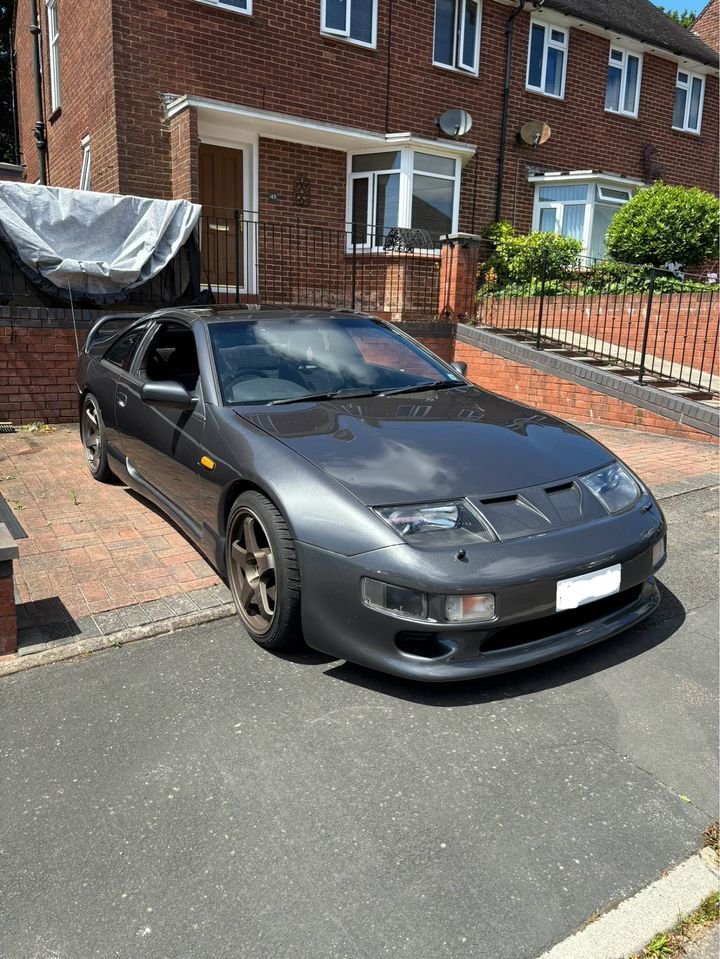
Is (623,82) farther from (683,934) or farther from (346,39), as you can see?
(683,934)

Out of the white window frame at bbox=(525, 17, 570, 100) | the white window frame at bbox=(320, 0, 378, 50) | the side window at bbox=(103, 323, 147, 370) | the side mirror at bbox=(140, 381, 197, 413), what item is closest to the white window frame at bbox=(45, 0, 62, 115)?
the white window frame at bbox=(320, 0, 378, 50)

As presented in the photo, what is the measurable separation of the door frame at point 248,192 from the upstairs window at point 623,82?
930cm

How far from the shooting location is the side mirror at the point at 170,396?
3.68 metres

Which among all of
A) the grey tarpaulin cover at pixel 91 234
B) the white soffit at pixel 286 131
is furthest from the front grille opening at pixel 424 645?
the white soffit at pixel 286 131

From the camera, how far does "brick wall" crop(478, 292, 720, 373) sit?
9.82 m

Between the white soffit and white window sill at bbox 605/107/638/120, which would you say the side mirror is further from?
white window sill at bbox 605/107/638/120

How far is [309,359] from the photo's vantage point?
405 centimetres

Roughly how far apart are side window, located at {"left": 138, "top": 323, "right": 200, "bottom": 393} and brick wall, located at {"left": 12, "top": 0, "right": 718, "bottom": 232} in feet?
24.7

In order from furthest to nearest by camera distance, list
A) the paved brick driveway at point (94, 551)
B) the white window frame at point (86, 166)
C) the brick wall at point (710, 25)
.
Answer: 1. the brick wall at point (710, 25)
2. the white window frame at point (86, 166)
3. the paved brick driveway at point (94, 551)

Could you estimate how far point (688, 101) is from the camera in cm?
1847

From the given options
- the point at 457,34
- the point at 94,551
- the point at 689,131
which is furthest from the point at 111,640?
the point at 689,131

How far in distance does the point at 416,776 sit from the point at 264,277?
1071 cm

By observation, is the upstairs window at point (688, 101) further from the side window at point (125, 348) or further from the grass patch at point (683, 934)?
the grass patch at point (683, 934)

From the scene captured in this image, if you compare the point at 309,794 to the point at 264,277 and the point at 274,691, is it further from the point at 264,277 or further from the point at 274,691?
Answer: the point at 264,277
